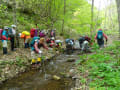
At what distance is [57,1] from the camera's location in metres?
10.9

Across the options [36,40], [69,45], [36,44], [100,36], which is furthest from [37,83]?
[100,36]

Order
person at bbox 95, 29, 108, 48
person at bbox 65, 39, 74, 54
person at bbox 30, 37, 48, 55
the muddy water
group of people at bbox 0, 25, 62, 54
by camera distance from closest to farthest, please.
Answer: the muddy water, person at bbox 30, 37, 48, 55, group of people at bbox 0, 25, 62, 54, person at bbox 95, 29, 108, 48, person at bbox 65, 39, 74, 54

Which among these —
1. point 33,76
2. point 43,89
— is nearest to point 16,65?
point 33,76

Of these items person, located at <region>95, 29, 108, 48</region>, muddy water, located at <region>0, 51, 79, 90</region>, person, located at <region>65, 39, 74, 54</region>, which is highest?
person, located at <region>95, 29, 108, 48</region>

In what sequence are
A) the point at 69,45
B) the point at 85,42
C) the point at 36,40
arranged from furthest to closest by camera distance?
the point at 69,45, the point at 85,42, the point at 36,40

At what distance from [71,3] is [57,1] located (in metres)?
2.81

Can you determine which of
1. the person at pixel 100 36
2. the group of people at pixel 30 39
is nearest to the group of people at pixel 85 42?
the person at pixel 100 36

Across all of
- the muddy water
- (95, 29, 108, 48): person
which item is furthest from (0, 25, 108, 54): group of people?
the muddy water

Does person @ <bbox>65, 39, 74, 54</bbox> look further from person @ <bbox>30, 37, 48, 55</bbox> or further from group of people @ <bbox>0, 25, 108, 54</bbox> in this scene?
person @ <bbox>30, 37, 48, 55</bbox>

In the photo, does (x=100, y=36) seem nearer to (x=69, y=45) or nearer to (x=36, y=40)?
(x=69, y=45)

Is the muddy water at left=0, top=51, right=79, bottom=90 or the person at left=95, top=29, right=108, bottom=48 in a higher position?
the person at left=95, top=29, right=108, bottom=48

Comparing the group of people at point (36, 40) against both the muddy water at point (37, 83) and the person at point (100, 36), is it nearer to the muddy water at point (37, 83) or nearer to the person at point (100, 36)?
the person at point (100, 36)

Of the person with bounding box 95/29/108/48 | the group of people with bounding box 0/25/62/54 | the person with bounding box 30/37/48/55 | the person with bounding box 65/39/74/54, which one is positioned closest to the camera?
the person with bounding box 30/37/48/55

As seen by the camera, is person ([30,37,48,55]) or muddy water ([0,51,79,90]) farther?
person ([30,37,48,55])
